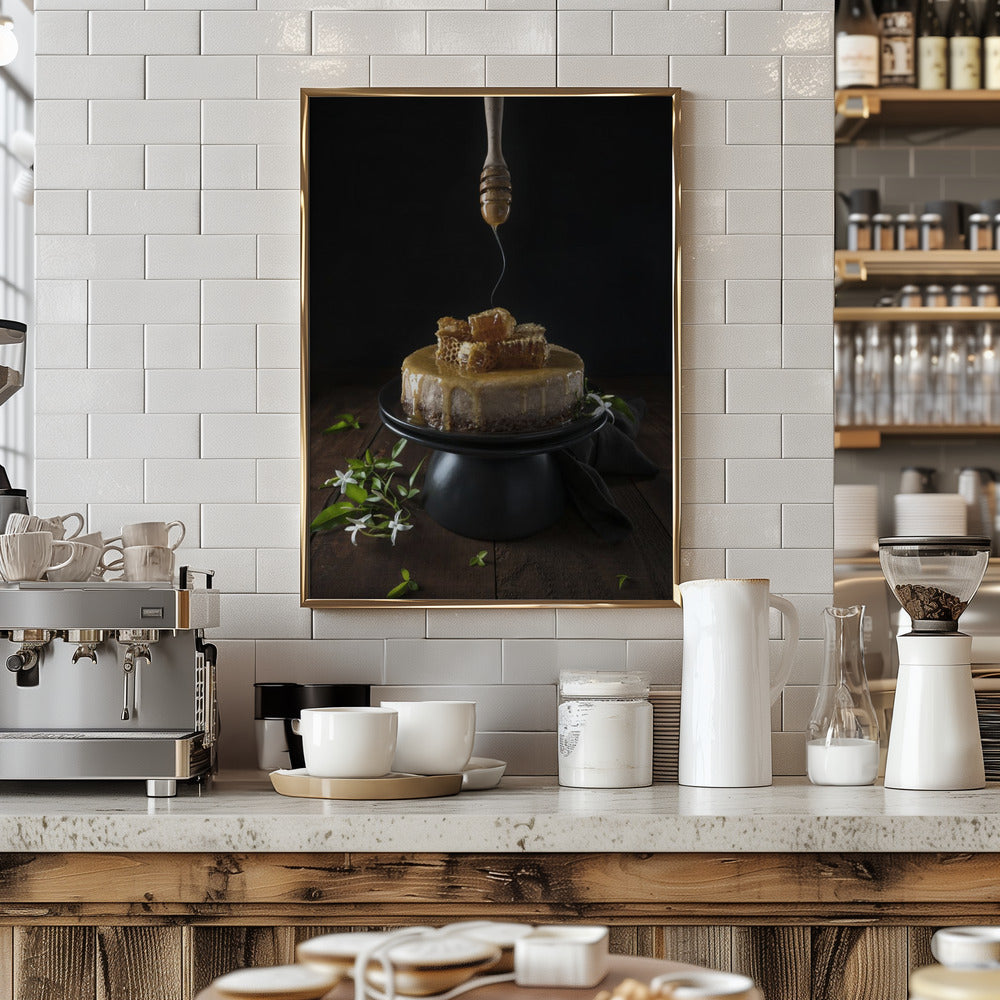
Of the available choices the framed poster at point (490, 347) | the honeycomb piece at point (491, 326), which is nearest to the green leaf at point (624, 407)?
the framed poster at point (490, 347)

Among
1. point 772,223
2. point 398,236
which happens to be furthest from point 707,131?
point 398,236

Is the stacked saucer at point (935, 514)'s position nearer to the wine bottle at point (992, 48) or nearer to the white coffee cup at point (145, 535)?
the wine bottle at point (992, 48)

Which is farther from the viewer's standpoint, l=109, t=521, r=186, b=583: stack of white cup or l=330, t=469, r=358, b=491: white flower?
l=330, t=469, r=358, b=491: white flower

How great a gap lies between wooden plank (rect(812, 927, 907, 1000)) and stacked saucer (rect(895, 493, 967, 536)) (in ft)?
5.94

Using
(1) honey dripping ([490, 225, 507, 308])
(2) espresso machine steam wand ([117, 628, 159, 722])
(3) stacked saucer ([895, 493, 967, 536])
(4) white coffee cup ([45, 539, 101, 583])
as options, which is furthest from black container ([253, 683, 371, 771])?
(3) stacked saucer ([895, 493, 967, 536])

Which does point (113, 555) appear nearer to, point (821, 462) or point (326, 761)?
point (326, 761)

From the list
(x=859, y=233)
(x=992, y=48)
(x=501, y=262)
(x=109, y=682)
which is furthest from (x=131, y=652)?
(x=992, y=48)

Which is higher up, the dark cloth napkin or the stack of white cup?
the dark cloth napkin

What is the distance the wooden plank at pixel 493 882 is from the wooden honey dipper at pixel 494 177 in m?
1.17

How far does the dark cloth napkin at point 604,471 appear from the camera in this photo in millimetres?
2260

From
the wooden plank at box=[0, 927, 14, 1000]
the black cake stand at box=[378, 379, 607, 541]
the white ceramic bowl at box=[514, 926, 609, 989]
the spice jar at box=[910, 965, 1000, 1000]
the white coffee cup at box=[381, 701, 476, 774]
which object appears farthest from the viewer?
the black cake stand at box=[378, 379, 607, 541]

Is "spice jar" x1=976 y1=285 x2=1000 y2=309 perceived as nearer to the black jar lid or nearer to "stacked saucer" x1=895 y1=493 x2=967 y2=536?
"stacked saucer" x1=895 y1=493 x2=967 y2=536

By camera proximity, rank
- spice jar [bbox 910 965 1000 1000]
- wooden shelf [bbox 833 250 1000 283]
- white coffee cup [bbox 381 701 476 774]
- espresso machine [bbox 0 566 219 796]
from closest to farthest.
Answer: spice jar [bbox 910 965 1000 1000] → espresso machine [bbox 0 566 219 796] → white coffee cup [bbox 381 701 476 774] → wooden shelf [bbox 833 250 1000 283]

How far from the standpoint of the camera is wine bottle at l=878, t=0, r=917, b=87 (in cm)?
336
